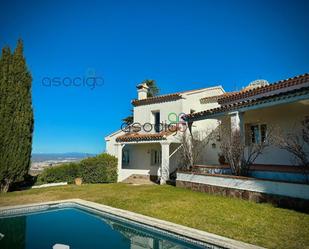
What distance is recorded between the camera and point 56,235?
817 cm

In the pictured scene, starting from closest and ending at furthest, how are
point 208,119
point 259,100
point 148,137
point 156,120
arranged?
point 259,100 < point 148,137 < point 208,119 < point 156,120

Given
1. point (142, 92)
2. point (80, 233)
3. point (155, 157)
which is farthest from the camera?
point (142, 92)

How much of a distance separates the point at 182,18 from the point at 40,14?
15.5 metres

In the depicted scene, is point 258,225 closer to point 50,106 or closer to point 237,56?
point 237,56

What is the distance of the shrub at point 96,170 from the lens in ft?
74.1

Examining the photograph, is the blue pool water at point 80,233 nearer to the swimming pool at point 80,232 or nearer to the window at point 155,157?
the swimming pool at point 80,232

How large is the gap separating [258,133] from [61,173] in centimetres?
1861

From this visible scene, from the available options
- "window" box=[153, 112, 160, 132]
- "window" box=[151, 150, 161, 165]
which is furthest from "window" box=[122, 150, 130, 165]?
"window" box=[153, 112, 160, 132]

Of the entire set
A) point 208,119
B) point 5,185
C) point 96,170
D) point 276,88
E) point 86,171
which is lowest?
point 5,185

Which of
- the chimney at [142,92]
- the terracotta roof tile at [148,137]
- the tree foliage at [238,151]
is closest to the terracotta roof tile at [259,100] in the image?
the tree foliage at [238,151]

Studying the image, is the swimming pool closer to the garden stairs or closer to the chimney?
the garden stairs

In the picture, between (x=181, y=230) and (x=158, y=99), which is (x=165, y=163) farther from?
(x=181, y=230)

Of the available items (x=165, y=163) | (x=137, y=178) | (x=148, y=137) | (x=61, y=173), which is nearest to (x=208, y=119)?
(x=148, y=137)

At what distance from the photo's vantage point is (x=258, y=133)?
18.3m
